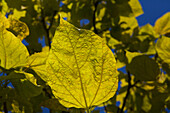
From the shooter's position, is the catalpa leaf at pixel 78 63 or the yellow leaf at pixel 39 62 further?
the yellow leaf at pixel 39 62

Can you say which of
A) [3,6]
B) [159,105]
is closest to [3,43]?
[3,6]

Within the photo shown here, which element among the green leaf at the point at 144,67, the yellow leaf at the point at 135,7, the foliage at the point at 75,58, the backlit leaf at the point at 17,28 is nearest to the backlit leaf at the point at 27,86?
the foliage at the point at 75,58

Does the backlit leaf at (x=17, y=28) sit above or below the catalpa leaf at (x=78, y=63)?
above

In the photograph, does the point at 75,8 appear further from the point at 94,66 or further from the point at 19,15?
the point at 94,66

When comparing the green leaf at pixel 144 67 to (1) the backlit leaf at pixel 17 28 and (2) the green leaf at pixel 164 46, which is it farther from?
(1) the backlit leaf at pixel 17 28

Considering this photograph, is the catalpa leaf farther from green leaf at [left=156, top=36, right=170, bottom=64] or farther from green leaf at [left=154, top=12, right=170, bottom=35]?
green leaf at [left=154, top=12, right=170, bottom=35]

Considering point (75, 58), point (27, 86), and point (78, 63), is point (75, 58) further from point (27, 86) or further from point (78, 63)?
point (27, 86)

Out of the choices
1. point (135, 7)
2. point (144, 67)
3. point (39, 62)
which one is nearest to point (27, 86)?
point (39, 62)

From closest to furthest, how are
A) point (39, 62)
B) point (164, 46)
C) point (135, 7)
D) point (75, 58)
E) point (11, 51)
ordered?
point (75, 58) < point (11, 51) < point (39, 62) < point (164, 46) < point (135, 7)
